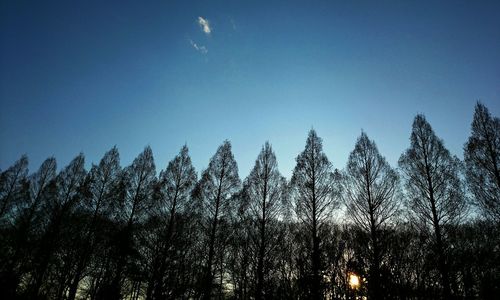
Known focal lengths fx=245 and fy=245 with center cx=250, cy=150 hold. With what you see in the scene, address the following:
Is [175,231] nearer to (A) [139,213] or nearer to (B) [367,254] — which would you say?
(A) [139,213]

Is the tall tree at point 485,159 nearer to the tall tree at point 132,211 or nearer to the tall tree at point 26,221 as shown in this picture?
the tall tree at point 132,211

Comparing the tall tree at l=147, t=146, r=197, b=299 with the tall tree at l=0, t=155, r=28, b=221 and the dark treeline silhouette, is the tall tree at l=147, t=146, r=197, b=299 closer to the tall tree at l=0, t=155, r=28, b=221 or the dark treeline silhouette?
the dark treeline silhouette

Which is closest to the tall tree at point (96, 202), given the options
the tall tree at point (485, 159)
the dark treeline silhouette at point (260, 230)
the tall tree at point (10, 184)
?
the dark treeline silhouette at point (260, 230)

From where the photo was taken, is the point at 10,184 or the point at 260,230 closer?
the point at 260,230

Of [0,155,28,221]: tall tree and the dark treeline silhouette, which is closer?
the dark treeline silhouette

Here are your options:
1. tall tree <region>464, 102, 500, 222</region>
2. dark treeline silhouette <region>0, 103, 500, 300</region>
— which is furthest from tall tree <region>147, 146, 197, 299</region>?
tall tree <region>464, 102, 500, 222</region>

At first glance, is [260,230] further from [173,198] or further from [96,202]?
[96,202]

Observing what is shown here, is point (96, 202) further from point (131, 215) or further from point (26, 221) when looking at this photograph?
point (26, 221)

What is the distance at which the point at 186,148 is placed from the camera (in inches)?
684

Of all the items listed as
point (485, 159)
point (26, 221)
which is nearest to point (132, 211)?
point (26, 221)

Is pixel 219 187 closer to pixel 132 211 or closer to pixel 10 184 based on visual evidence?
pixel 132 211

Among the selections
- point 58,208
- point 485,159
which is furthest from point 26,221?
point 485,159

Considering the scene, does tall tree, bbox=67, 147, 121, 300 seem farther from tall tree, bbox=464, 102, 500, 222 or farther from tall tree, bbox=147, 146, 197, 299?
tall tree, bbox=464, 102, 500, 222

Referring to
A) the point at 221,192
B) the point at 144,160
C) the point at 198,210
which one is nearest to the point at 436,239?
the point at 221,192
